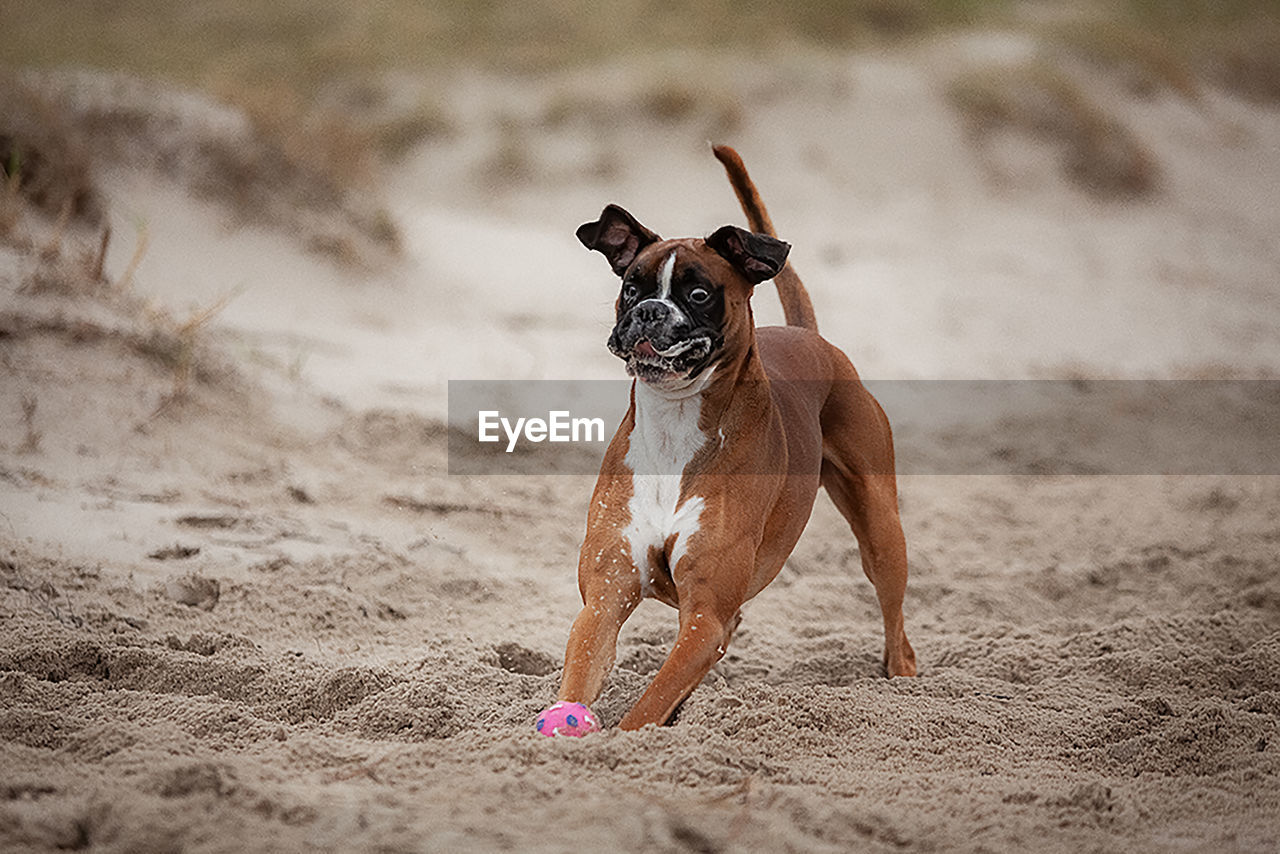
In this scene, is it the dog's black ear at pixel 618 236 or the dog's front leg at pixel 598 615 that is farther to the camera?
the dog's black ear at pixel 618 236

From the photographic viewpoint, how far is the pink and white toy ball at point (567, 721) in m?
3.61

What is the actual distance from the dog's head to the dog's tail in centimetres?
56

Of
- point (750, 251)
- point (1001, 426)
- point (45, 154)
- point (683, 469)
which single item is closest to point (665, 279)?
point (750, 251)

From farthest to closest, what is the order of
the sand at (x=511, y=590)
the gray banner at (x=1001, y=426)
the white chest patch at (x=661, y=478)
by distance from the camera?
the gray banner at (x=1001, y=426)
the white chest patch at (x=661, y=478)
the sand at (x=511, y=590)

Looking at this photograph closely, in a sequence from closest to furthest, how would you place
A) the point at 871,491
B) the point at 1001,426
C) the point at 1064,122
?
the point at 871,491 → the point at 1001,426 → the point at 1064,122

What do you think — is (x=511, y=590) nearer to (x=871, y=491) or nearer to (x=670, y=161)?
(x=871, y=491)

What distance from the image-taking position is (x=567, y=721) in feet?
11.9

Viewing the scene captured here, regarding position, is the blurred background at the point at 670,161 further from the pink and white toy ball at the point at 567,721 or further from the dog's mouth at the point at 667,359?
the pink and white toy ball at the point at 567,721

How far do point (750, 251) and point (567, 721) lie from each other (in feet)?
4.66

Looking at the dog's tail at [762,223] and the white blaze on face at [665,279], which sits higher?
the dog's tail at [762,223]

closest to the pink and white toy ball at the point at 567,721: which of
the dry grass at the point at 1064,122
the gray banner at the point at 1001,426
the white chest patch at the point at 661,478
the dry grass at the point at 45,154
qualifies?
the white chest patch at the point at 661,478

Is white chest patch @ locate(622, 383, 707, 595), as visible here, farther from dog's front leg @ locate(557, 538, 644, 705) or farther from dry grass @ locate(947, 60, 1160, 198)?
dry grass @ locate(947, 60, 1160, 198)

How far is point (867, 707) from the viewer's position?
421 cm

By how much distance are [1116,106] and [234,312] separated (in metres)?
11.9
